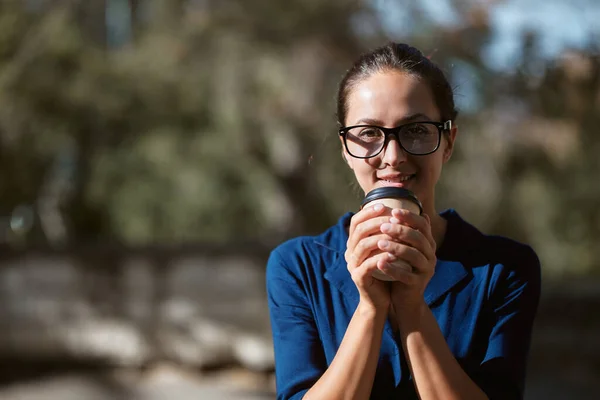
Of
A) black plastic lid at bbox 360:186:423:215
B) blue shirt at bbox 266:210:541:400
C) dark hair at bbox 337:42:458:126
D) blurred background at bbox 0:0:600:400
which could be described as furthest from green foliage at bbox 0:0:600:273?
black plastic lid at bbox 360:186:423:215

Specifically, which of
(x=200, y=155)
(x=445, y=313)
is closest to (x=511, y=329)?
(x=445, y=313)

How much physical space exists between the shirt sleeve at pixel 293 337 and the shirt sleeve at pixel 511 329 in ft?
0.98

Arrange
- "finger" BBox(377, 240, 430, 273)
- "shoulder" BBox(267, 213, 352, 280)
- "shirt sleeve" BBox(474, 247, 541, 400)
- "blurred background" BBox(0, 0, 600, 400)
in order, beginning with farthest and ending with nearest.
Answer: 1. "blurred background" BBox(0, 0, 600, 400)
2. "shoulder" BBox(267, 213, 352, 280)
3. "shirt sleeve" BBox(474, 247, 541, 400)
4. "finger" BBox(377, 240, 430, 273)

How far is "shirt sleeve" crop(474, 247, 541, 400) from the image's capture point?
4.32ft

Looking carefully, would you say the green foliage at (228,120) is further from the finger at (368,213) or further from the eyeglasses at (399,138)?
the finger at (368,213)

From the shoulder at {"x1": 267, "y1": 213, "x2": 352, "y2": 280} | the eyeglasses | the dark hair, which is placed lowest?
the shoulder at {"x1": 267, "y1": 213, "x2": 352, "y2": 280}

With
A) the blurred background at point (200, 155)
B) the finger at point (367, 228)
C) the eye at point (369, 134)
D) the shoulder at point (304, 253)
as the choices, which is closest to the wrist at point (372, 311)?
the finger at point (367, 228)

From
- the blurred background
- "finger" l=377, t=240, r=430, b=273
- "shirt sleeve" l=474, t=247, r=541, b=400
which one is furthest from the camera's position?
the blurred background

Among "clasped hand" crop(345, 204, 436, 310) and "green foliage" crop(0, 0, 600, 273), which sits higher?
"green foliage" crop(0, 0, 600, 273)

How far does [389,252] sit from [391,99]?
0.32m

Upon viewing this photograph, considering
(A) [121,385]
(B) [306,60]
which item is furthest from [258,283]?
(B) [306,60]

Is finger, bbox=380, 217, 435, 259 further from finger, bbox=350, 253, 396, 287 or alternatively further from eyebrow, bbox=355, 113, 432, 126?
eyebrow, bbox=355, 113, 432, 126

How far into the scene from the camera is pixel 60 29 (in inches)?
227

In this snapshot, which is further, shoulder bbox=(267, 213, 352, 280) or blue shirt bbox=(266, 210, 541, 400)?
shoulder bbox=(267, 213, 352, 280)
